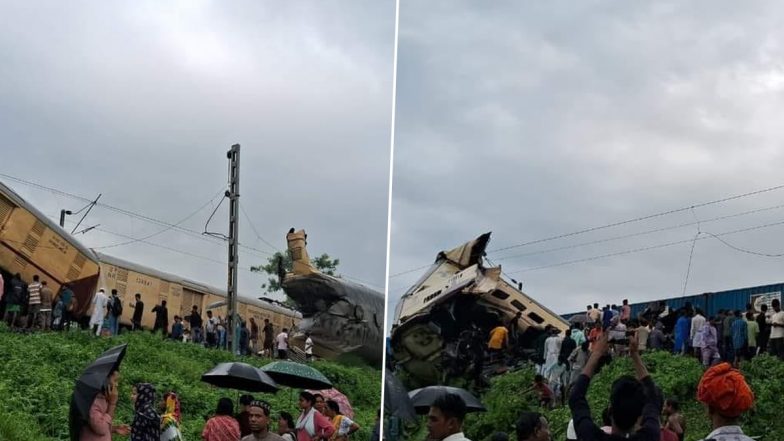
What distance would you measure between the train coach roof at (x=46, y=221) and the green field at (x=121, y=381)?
177 centimetres

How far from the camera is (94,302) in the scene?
15.1 m

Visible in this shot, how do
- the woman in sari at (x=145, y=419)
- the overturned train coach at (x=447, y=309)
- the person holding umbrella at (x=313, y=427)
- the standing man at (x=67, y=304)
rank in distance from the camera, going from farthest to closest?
the standing man at (x=67, y=304), the person holding umbrella at (x=313, y=427), the overturned train coach at (x=447, y=309), the woman in sari at (x=145, y=419)

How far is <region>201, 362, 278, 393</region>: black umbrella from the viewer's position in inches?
309

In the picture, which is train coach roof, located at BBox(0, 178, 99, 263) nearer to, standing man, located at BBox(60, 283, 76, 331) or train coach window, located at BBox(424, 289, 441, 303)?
standing man, located at BBox(60, 283, 76, 331)

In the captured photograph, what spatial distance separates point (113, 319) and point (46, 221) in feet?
6.04

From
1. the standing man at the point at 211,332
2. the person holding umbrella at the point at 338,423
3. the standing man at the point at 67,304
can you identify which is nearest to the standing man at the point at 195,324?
the standing man at the point at 211,332

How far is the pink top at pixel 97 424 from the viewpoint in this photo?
12.4 ft

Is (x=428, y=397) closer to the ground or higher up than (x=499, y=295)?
closer to the ground

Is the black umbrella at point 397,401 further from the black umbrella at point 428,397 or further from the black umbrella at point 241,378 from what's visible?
the black umbrella at point 241,378

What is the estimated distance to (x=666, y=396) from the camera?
8.38 m

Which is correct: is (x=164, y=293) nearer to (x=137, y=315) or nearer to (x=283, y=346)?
(x=137, y=315)

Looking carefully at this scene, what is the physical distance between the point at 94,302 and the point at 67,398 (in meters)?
5.07

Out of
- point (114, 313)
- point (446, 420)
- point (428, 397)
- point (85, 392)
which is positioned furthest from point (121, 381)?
point (446, 420)

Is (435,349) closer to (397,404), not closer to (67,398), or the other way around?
(397,404)
